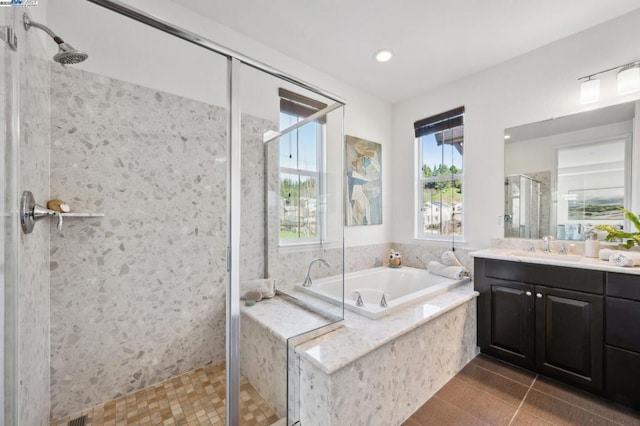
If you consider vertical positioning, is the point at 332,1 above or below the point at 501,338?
above

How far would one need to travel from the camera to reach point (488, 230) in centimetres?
259

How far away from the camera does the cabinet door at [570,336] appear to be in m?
1.69

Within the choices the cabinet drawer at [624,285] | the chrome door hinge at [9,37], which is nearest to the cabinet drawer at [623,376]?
the cabinet drawer at [624,285]

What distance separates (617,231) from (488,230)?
2.84 ft

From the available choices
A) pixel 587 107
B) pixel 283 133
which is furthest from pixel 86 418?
pixel 587 107

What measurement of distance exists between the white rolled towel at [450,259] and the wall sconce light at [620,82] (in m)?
1.67

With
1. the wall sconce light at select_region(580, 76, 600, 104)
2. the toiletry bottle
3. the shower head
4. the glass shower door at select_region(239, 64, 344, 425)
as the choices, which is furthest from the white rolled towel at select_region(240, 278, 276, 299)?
the wall sconce light at select_region(580, 76, 600, 104)

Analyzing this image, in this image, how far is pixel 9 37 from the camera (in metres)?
0.94

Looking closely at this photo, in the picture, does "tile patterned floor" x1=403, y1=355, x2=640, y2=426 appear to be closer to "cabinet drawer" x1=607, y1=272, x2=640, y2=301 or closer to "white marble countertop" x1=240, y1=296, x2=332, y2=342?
"cabinet drawer" x1=607, y1=272, x2=640, y2=301

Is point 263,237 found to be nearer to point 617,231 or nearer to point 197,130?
point 197,130

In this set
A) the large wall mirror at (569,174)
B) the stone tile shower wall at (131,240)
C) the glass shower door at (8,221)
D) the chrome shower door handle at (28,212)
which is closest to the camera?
the glass shower door at (8,221)

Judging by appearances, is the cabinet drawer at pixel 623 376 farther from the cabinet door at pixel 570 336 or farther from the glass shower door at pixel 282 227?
the glass shower door at pixel 282 227

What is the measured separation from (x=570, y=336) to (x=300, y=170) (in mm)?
2239

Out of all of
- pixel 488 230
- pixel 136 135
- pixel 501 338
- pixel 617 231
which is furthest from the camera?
pixel 488 230
